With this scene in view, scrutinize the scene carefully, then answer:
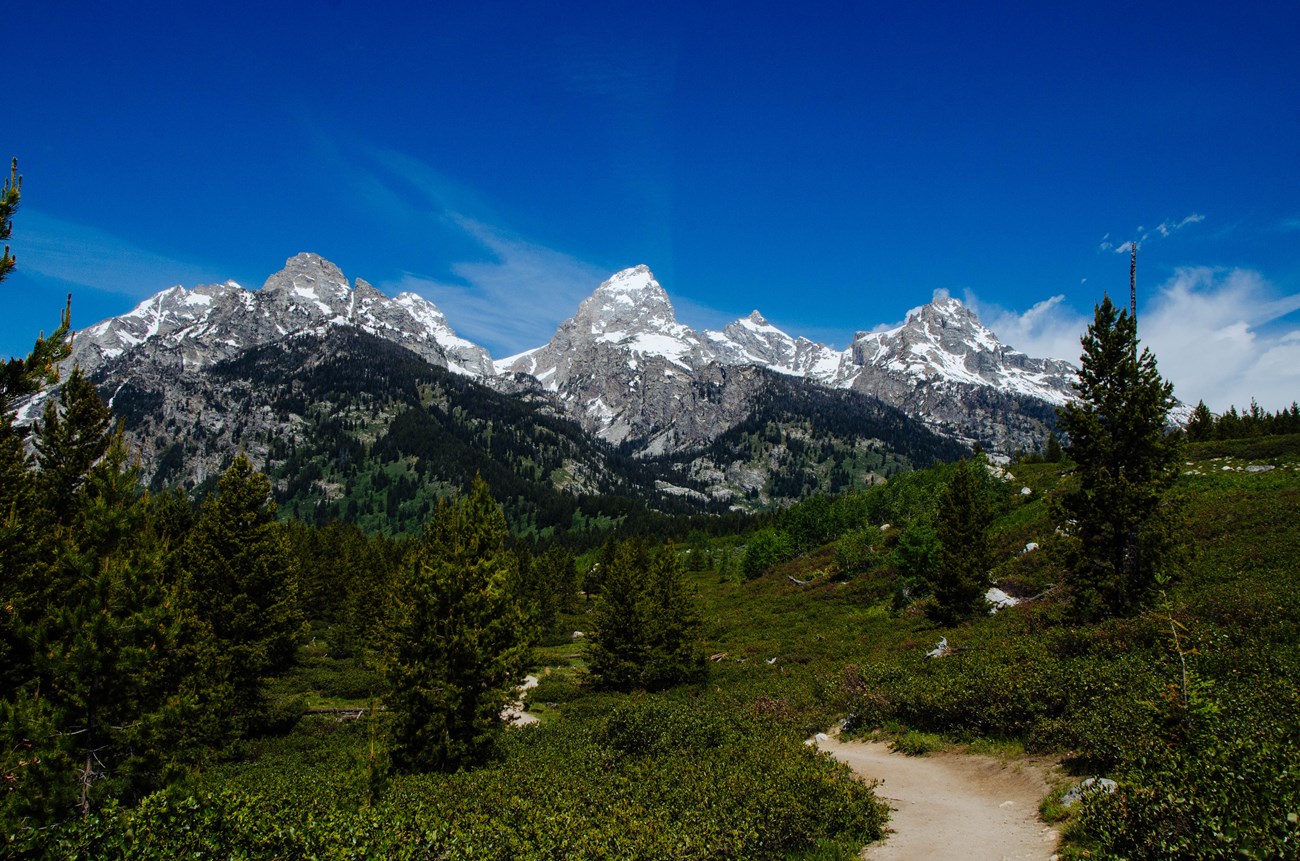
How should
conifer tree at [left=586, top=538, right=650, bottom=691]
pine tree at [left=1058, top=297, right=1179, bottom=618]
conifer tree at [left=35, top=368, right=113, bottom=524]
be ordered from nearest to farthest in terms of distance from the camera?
conifer tree at [left=35, top=368, right=113, bottom=524], pine tree at [left=1058, top=297, right=1179, bottom=618], conifer tree at [left=586, top=538, right=650, bottom=691]

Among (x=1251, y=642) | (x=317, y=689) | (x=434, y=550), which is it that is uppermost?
(x=434, y=550)

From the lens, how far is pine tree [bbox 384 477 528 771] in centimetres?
1992

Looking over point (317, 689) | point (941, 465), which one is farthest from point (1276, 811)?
point (941, 465)

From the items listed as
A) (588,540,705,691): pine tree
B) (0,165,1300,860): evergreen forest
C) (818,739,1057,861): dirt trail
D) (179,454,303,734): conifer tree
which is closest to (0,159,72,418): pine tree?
(0,165,1300,860): evergreen forest

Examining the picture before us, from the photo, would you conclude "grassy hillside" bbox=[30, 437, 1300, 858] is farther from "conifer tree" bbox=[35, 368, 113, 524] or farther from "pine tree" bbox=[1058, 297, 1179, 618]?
"conifer tree" bbox=[35, 368, 113, 524]

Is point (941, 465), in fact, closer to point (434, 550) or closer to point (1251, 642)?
point (1251, 642)

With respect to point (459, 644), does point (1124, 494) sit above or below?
above

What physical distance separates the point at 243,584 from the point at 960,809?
30.6 metres

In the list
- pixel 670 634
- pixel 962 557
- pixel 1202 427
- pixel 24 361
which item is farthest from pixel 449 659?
pixel 1202 427

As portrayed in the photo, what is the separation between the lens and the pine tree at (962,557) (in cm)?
3650

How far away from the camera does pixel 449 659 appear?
66.3 ft

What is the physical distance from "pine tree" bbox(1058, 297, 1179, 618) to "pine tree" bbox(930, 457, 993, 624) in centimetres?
1204

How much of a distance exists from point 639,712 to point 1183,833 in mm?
16664

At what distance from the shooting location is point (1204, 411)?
100500mm
